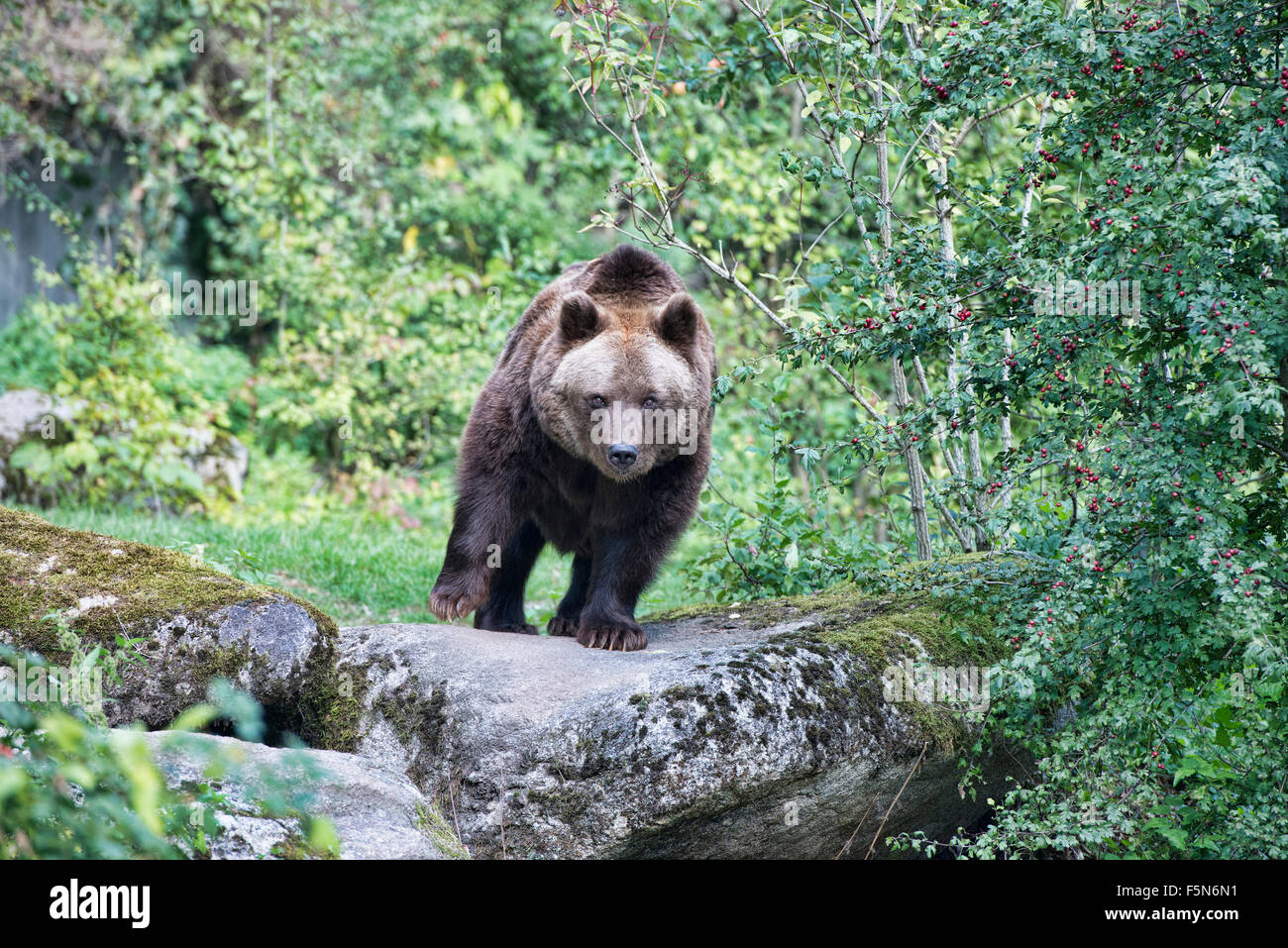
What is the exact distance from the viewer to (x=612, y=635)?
5.63 meters

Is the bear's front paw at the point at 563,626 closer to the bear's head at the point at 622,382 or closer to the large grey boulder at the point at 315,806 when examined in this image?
the bear's head at the point at 622,382

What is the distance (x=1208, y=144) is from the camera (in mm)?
4348

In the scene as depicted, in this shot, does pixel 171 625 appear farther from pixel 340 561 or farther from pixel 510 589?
pixel 340 561

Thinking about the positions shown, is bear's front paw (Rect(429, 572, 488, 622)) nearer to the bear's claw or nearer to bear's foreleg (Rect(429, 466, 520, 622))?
bear's foreleg (Rect(429, 466, 520, 622))

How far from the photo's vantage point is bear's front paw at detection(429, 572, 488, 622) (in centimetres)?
589

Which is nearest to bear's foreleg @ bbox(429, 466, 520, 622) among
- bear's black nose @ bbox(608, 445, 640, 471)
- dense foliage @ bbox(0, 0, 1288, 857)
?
bear's black nose @ bbox(608, 445, 640, 471)

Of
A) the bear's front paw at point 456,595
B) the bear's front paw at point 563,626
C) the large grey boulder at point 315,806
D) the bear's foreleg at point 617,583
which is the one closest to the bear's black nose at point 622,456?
the bear's foreleg at point 617,583

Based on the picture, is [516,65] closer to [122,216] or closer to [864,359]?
[122,216]

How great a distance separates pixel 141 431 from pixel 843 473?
6944 mm

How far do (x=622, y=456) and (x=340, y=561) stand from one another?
162 inches

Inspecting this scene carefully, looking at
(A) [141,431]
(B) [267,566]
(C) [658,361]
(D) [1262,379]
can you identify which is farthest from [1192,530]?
(A) [141,431]

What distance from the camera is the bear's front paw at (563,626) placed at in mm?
6559

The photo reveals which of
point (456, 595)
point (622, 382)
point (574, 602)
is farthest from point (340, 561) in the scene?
point (622, 382)

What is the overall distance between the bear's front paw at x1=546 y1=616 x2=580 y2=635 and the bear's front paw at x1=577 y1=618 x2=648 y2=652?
2.59 ft
